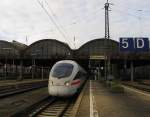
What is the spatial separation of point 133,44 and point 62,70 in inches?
1025

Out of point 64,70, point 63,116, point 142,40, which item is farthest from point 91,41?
point 63,116

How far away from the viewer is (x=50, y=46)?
4833 inches

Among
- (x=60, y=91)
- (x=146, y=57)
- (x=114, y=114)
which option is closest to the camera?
(x=114, y=114)

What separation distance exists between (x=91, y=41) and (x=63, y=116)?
343 ft

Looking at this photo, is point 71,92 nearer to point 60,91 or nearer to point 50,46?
point 60,91

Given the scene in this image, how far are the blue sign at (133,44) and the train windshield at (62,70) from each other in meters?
24.1

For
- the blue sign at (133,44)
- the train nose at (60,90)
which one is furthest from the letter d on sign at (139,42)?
the train nose at (60,90)

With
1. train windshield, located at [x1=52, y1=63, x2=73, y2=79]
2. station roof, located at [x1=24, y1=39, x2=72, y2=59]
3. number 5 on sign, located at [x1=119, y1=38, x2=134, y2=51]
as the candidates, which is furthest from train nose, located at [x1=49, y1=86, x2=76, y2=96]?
station roof, located at [x1=24, y1=39, x2=72, y2=59]

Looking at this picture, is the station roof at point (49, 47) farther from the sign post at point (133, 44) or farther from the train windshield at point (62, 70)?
the train windshield at point (62, 70)

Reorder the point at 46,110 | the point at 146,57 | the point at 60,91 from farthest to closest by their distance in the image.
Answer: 1. the point at 146,57
2. the point at 60,91
3. the point at 46,110

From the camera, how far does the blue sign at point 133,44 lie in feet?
173

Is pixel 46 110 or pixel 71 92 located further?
pixel 71 92

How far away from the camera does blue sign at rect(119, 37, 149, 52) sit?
52719 mm

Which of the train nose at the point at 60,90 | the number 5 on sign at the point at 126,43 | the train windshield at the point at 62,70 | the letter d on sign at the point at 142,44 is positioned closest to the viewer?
the train nose at the point at 60,90
